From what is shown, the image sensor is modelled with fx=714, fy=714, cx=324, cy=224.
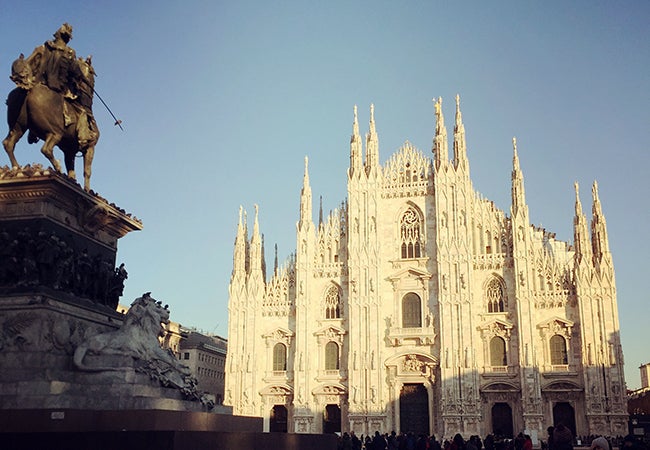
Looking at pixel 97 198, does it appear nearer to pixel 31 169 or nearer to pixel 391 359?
pixel 31 169

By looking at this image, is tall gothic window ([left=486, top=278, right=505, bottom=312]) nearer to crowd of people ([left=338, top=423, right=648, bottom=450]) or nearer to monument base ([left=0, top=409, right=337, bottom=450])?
crowd of people ([left=338, top=423, right=648, bottom=450])

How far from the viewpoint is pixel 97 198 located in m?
12.3

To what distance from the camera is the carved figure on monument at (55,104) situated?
12.2m

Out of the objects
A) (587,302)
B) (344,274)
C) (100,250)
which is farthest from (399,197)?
(100,250)

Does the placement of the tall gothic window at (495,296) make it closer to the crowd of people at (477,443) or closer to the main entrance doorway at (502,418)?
the main entrance doorway at (502,418)

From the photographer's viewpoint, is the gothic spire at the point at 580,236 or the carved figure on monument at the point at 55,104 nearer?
the carved figure on monument at the point at 55,104

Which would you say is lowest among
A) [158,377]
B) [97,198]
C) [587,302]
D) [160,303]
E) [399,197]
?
[158,377]

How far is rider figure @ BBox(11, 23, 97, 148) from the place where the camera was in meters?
12.4

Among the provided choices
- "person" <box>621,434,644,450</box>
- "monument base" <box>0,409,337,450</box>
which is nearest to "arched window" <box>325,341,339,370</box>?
"monument base" <box>0,409,337,450</box>

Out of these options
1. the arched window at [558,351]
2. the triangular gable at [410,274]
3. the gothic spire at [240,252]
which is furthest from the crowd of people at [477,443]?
the gothic spire at [240,252]

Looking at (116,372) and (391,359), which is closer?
(116,372)

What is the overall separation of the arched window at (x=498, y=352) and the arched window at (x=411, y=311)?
4522 millimetres

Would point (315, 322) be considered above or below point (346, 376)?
above

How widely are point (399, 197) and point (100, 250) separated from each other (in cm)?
3464
